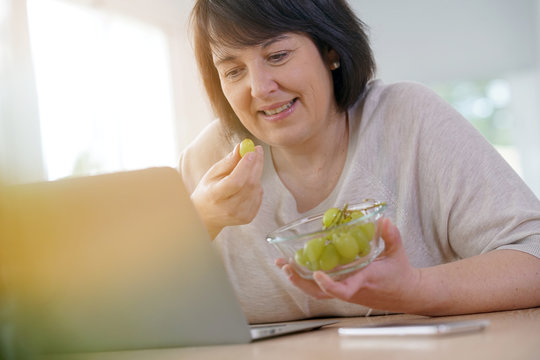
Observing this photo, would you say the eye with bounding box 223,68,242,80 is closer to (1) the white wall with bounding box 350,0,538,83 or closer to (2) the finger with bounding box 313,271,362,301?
(2) the finger with bounding box 313,271,362,301

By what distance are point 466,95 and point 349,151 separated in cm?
436

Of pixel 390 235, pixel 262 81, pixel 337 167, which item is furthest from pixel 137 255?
pixel 337 167

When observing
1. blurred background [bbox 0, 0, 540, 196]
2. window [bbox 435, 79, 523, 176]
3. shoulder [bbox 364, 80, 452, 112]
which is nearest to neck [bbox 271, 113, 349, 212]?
shoulder [bbox 364, 80, 452, 112]

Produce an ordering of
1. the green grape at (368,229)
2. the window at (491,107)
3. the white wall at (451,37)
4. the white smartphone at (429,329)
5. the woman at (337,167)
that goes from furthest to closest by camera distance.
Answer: the window at (491,107) < the white wall at (451,37) < the woman at (337,167) < the green grape at (368,229) < the white smartphone at (429,329)

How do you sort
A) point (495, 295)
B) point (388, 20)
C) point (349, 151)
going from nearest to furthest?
point (495, 295), point (349, 151), point (388, 20)

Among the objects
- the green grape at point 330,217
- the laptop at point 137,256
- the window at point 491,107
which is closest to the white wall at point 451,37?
the window at point 491,107

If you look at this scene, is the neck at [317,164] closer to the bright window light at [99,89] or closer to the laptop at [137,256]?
the laptop at [137,256]

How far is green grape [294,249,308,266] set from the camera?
0.84m

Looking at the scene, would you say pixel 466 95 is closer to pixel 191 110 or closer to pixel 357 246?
pixel 191 110

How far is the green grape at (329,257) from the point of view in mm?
803

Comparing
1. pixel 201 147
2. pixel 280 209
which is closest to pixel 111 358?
pixel 280 209

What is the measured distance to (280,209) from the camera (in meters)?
1.52

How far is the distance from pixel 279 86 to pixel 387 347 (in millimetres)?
806

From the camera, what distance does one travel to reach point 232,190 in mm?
1184
